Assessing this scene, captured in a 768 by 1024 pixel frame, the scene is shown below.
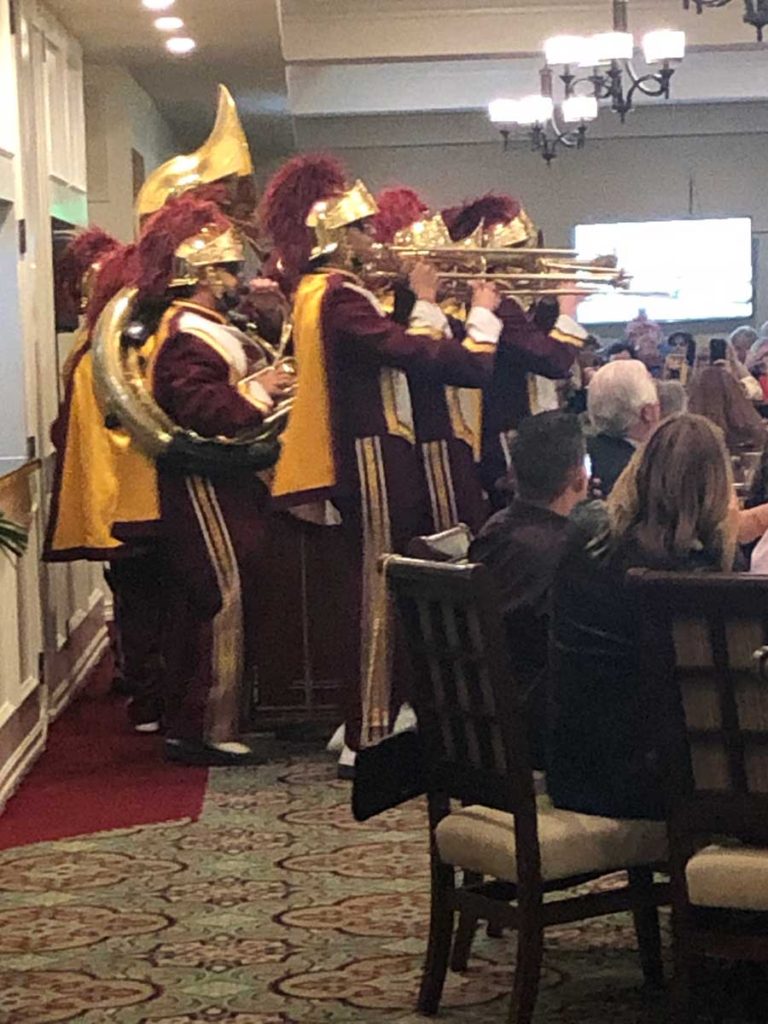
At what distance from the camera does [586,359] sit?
10.6 meters

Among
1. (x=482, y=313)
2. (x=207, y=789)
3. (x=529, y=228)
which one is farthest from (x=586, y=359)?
(x=207, y=789)

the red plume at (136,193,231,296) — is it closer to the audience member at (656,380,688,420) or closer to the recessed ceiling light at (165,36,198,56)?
the audience member at (656,380,688,420)

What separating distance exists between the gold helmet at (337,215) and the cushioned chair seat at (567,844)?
265cm

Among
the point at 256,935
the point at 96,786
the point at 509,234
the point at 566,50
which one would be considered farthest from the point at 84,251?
the point at 256,935

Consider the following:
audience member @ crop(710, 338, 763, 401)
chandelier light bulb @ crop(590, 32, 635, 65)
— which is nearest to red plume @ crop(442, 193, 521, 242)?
chandelier light bulb @ crop(590, 32, 635, 65)

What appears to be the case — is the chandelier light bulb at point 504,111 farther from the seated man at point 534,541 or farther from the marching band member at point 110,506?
the seated man at point 534,541

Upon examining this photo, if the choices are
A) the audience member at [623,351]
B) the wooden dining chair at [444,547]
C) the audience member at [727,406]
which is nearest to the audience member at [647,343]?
the audience member at [623,351]

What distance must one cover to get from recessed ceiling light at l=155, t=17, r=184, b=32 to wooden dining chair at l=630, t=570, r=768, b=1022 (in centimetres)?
488

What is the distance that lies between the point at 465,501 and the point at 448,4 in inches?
220

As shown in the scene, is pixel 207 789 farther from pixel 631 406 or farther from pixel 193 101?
pixel 193 101

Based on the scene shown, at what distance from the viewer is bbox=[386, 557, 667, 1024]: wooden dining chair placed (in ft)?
10.5

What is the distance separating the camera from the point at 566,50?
8.66 metres

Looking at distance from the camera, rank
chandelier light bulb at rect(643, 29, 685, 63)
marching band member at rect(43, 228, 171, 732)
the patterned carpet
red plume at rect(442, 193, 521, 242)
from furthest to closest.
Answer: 1. chandelier light bulb at rect(643, 29, 685, 63)
2. red plume at rect(442, 193, 521, 242)
3. marching band member at rect(43, 228, 171, 732)
4. the patterned carpet

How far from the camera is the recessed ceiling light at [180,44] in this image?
25.5 ft
